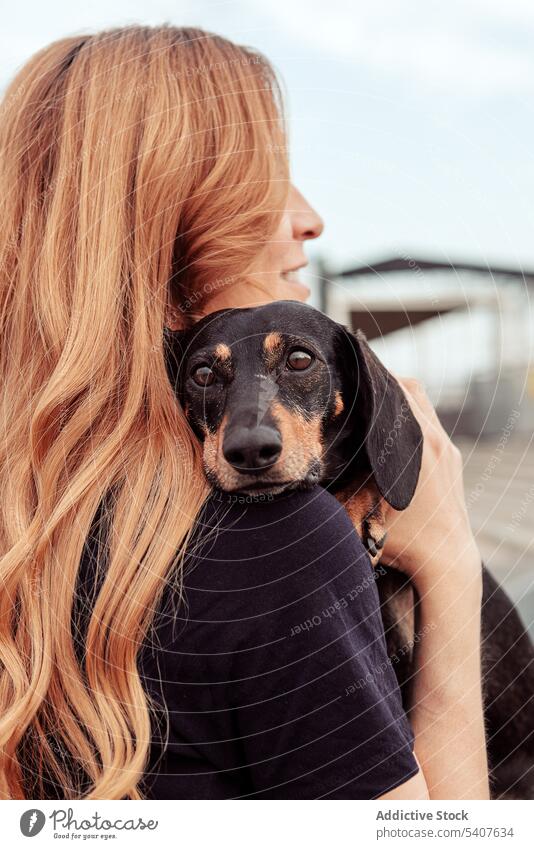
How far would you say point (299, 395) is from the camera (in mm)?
1838

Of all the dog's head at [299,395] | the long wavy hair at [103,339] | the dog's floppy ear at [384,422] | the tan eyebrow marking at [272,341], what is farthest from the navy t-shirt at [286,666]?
the tan eyebrow marking at [272,341]

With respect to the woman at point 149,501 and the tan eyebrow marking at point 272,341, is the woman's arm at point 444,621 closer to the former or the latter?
the woman at point 149,501

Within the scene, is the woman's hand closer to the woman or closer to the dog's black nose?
the woman

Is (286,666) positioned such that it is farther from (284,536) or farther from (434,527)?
(434,527)

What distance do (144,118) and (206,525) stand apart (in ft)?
2.91

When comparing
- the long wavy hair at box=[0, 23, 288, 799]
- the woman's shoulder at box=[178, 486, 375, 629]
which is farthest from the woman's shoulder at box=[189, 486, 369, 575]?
the long wavy hair at box=[0, 23, 288, 799]

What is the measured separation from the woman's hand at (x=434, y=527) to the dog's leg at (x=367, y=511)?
28 millimetres

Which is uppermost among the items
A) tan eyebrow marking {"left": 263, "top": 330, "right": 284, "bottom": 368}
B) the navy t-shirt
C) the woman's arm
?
tan eyebrow marking {"left": 263, "top": 330, "right": 284, "bottom": 368}

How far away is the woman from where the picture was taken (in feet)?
4.17

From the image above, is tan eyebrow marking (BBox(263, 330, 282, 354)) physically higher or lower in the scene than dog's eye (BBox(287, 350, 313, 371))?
higher

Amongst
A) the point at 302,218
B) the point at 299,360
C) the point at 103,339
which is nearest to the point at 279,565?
the point at 103,339

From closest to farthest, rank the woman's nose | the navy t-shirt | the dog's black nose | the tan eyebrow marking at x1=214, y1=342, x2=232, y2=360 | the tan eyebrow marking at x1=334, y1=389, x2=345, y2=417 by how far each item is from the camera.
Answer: the navy t-shirt, the dog's black nose, the tan eyebrow marking at x1=214, y1=342, x2=232, y2=360, the tan eyebrow marking at x1=334, y1=389, x2=345, y2=417, the woman's nose

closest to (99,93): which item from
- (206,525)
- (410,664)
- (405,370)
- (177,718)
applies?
(206,525)
